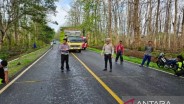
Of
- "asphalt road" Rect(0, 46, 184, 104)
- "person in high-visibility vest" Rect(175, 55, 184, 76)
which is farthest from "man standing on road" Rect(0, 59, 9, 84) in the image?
"person in high-visibility vest" Rect(175, 55, 184, 76)

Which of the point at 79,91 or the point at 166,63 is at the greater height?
the point at 166,63

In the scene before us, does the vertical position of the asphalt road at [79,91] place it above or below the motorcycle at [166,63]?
below

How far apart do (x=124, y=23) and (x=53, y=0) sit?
119 feet

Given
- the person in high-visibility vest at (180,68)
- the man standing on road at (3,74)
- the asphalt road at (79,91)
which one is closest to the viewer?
the asphalt road at (79,91)

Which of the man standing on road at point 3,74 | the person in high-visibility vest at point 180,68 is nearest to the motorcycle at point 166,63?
the person in high-visibility vest at point 180,68

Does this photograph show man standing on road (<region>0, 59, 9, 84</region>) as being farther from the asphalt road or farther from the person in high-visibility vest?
the person in high-visibility vest

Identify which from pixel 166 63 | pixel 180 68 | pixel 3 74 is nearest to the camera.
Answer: pixel 3 74

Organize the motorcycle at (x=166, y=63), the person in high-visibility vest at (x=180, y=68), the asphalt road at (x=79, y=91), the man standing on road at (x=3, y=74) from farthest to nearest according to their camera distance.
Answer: the motorcycle at (x=166, y=63)
the person in high-visibility vest at (x=180, y=68)
the man standing on road at (x=3, y=74)
the asphalt road at (x=79, y=91)

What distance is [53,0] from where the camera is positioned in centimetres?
4244

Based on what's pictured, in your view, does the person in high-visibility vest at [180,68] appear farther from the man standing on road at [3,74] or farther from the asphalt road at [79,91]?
the man standing on road at [3,74]

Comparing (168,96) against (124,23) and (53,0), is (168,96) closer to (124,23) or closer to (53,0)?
(53,0)

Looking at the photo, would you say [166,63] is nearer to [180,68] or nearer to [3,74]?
[180,68]

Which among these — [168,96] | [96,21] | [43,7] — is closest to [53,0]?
[43,7]

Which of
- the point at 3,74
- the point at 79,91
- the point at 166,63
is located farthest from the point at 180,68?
the point at 3,74
